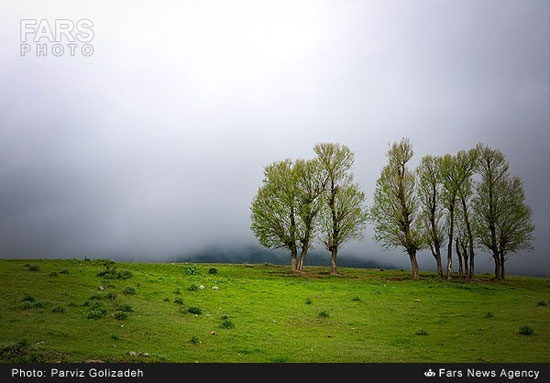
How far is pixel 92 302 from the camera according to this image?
24562mm

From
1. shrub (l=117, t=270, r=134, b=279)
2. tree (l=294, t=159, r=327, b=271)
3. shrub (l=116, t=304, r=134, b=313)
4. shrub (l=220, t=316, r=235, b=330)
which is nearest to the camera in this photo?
shrub (l=220, t=316, r=235, b=330)

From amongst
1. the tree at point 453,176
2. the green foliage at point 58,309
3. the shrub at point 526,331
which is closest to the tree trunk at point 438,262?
the tree at point 453,176

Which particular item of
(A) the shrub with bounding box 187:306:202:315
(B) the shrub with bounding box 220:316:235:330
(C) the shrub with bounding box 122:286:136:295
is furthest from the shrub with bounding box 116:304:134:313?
(B) the shrub with bounding box 220:316:235:330

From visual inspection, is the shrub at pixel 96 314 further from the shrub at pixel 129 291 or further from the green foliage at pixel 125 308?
the shrub at pixel 129 291

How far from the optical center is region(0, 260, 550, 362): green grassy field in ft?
55.6

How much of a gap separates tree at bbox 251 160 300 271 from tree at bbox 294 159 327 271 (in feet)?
3.15

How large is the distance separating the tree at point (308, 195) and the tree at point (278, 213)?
959mm

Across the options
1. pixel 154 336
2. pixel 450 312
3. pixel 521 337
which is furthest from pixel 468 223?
pixel 154 336

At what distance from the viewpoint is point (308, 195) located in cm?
6359

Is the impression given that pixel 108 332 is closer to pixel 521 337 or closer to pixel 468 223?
Result: pixel 521 337

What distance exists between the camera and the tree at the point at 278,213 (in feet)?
202

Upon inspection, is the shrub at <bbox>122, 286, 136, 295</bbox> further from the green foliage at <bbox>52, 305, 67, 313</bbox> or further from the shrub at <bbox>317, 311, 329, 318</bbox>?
the shrub at <bbox>317, 311, 329, 318</bbox>

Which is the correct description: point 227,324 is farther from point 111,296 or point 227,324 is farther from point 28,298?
point 28,298
